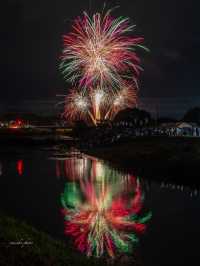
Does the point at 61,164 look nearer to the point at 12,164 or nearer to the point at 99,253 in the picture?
the point at 12,164

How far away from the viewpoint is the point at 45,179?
41438 millimetres

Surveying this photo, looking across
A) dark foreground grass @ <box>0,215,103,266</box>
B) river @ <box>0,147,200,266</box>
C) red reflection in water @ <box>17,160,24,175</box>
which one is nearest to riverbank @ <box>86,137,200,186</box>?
river @ <box>0,147,200,266</box>

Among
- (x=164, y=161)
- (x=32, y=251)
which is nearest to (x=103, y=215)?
(x=32, y=251)

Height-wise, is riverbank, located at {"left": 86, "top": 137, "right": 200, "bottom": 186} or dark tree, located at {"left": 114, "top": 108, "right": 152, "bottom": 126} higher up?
dark tree, located at {"left": 114, "top": 108, "right": 152, "bottom": 126}

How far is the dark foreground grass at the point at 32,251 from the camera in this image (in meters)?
12.4

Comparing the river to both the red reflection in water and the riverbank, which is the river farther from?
the red reflection in water

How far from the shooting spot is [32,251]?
13266 mm

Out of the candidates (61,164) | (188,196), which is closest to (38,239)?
(188,196)

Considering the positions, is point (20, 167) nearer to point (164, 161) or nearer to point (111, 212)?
point (164, 161)

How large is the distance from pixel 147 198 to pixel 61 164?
26.9 m

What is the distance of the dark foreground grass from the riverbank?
71.0 ft

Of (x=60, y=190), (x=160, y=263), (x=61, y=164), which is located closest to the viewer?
(x=160, y=263)

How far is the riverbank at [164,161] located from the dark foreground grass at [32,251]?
2164cm

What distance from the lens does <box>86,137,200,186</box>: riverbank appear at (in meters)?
38.2
